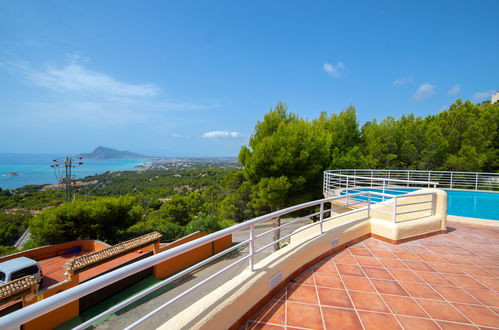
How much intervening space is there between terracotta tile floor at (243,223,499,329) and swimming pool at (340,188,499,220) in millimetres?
3386

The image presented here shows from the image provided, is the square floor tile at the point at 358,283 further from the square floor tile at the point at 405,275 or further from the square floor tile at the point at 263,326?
the square floor tile at the point at 263,326

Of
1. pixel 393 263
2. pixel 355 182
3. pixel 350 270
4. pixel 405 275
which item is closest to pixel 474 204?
pixel 355 182

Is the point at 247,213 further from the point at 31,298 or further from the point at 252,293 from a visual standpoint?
the point at 252,293

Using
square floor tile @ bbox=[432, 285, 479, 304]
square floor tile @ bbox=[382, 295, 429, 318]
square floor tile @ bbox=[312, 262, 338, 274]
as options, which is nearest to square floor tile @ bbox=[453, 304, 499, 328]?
square floor tile @ bbox=[432, 285, 479, 304]

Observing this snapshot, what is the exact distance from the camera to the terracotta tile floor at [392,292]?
234 cm

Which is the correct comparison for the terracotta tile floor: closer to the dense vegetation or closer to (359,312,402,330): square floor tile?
(359,312,402,330): square floor tile

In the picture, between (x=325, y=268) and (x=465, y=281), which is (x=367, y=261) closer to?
(x=325, y=268)

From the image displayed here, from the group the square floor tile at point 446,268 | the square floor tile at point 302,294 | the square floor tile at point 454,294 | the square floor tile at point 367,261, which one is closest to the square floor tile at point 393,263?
the square floor tile at point 367,261

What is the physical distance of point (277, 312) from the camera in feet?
8.00

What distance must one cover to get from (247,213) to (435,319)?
72.8ft

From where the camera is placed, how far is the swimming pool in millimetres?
7121

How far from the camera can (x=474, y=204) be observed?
874 centimetres

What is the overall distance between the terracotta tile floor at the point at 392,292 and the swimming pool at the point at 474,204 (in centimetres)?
339

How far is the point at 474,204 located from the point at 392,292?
9078 millimetres
